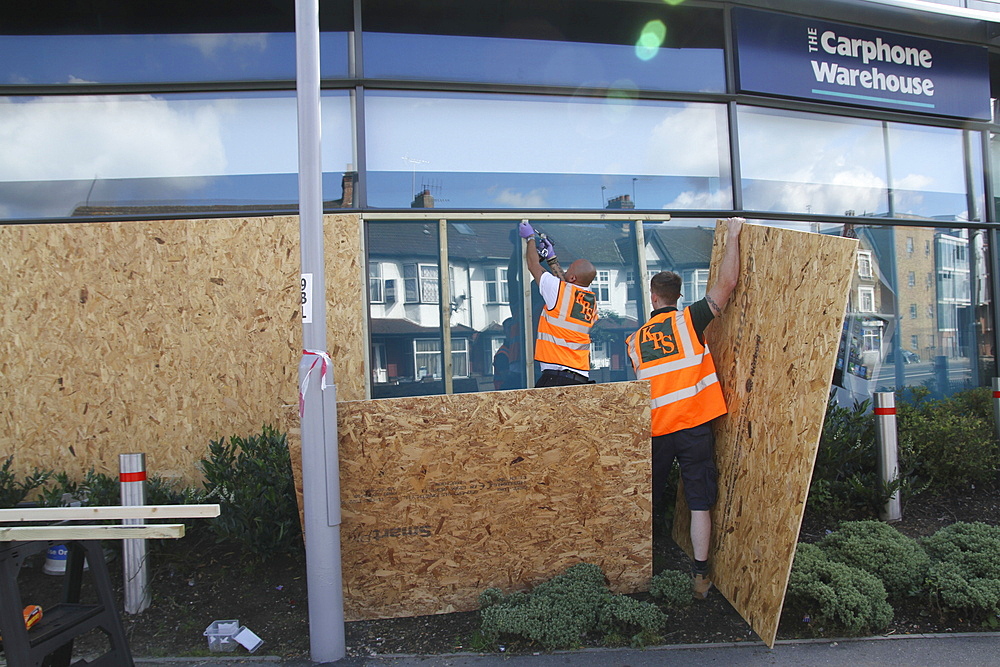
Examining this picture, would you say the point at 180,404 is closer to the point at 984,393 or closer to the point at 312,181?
the point at 312,181

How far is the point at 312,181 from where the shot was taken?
11.5 ft

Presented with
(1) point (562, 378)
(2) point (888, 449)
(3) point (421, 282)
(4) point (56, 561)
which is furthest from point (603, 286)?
(4) point (56, 561)

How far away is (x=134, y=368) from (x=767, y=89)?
672 cm

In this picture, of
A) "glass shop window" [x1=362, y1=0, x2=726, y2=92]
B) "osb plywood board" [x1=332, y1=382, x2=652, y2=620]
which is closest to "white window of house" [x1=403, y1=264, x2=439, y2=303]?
"glass shop window" [x1=362, y1=0, x2=726, y2=92]

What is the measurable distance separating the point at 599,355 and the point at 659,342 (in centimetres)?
232

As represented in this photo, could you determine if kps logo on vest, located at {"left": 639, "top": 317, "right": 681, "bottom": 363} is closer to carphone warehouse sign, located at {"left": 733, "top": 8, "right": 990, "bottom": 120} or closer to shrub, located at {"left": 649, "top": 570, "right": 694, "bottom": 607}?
shrub, located at {"left": 649, "top": 570, "right": 694, "bottom": 607}

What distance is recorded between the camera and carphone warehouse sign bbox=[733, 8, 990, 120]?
680cm

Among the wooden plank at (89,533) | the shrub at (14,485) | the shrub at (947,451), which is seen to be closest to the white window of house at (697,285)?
the shrub at (947,451)

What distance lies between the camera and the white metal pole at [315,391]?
350 centimetres

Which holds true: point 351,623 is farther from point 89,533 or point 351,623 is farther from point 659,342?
point 659,342

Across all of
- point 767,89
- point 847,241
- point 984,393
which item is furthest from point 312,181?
point 984,393

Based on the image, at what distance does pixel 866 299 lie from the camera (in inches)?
286

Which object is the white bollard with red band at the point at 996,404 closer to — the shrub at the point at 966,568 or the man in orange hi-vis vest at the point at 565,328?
the shrub at the point at 966,568

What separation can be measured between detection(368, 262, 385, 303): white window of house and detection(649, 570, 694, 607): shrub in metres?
3.45
